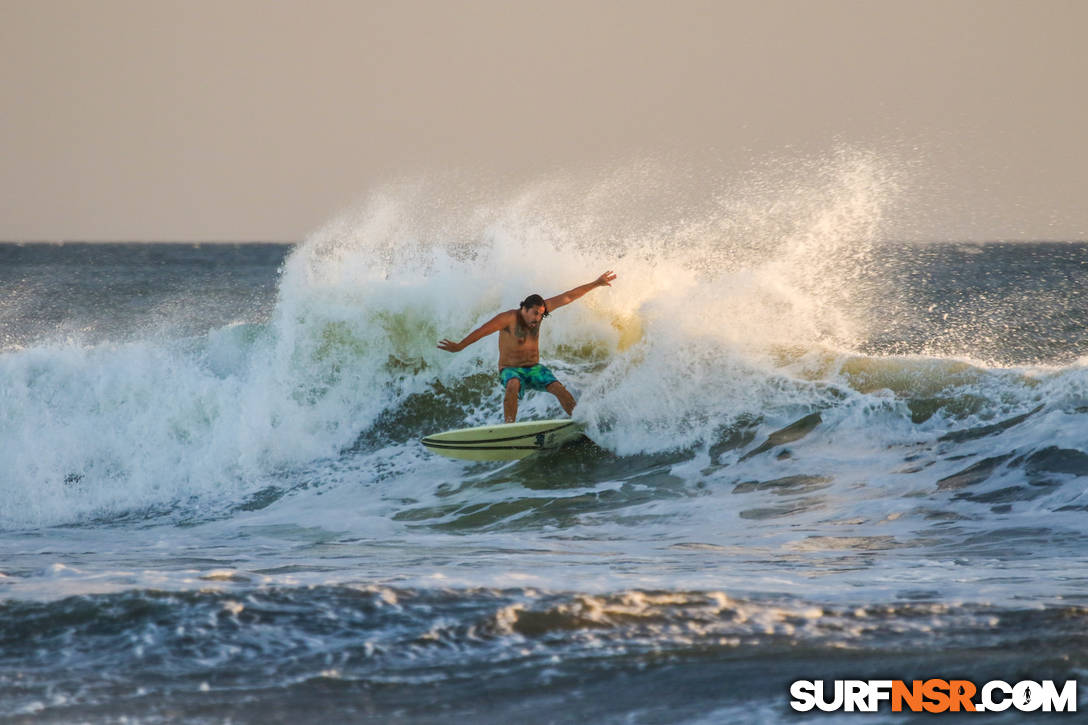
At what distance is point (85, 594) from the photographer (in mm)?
5746

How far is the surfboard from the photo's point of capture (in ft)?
36.1

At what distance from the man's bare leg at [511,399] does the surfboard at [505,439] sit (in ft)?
0.36

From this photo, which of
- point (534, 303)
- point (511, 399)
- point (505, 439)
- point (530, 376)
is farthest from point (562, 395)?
point (534, 303)

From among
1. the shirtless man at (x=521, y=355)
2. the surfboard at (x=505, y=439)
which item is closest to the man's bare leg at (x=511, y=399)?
the shirtless man at (x=521, y=355)

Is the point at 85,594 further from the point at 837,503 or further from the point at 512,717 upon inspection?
the point at 837,503

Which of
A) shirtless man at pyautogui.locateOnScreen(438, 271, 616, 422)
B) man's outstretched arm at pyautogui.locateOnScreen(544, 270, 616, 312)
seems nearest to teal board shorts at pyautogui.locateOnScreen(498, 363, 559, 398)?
shirtless man at pyautogui.locateOnScreen(438, 271, 616, 422)

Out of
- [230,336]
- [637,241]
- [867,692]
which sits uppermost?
[637,241]

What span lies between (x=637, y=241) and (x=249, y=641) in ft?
34.0

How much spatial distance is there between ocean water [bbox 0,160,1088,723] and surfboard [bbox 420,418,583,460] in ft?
0.55

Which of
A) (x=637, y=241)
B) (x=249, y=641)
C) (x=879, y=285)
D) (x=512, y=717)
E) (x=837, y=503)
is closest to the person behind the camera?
(x=512, y=717)

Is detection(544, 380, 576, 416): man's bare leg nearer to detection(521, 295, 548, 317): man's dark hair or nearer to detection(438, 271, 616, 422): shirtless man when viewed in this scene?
detection(438, 271, 616, 422): shirtless man

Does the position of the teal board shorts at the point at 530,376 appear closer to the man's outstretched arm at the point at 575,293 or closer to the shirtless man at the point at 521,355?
the shirtless man at the point at 521,355

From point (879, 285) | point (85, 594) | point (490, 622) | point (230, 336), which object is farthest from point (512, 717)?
point (879, 285)

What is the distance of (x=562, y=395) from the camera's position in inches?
443
